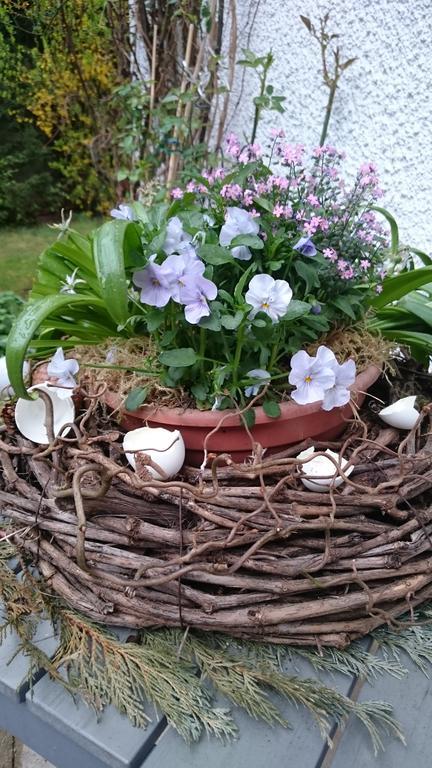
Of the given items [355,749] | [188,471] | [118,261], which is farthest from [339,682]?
[118,261]

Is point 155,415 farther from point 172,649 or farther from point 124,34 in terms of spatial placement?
point 124,34

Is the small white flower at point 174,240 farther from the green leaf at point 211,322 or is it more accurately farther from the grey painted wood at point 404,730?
the grey painted wood at point 404,730

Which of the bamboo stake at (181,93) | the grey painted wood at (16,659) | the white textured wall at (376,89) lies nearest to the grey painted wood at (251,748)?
the grey painted wood at (16,659)

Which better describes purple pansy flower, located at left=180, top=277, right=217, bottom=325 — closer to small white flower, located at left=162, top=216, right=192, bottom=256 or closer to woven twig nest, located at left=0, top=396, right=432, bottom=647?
small white flower, located at left=162, top=216, right=192, bottom=256

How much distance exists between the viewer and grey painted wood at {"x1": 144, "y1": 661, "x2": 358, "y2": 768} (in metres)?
0.69

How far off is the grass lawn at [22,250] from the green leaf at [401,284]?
2725 millimetres

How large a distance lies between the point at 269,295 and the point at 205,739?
0.54 metres

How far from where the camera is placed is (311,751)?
699 mm

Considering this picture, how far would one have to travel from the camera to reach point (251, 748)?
70 cm

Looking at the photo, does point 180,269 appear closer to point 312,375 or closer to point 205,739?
point 312,375

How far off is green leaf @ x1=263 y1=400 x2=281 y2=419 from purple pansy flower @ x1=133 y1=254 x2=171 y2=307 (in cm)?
20

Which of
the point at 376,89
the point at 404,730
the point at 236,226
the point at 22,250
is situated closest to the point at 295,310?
the point at 236,226

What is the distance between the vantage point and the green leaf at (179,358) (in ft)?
2.68

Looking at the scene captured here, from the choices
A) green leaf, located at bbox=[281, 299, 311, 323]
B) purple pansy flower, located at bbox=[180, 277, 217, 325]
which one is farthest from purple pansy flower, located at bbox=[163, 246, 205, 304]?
green leaf, located at bbox=[281, 299, 311, 323]
